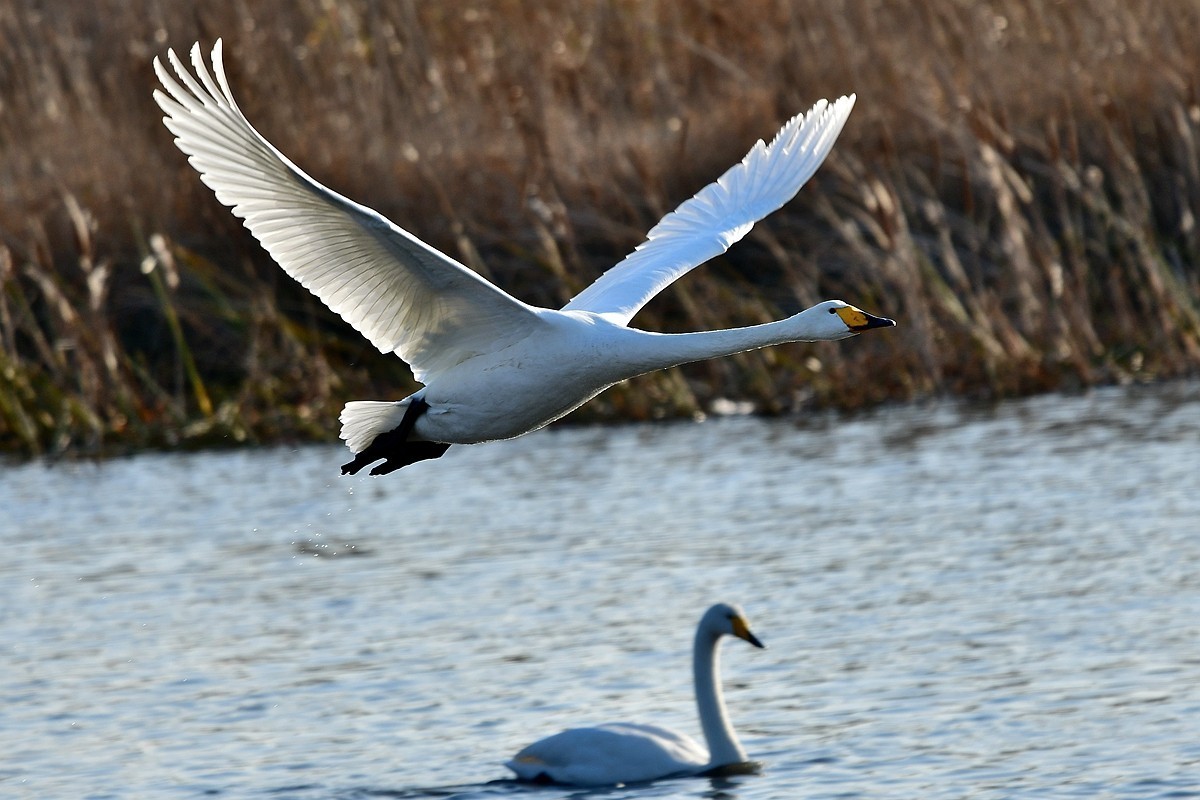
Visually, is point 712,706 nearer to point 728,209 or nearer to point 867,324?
point 867,324

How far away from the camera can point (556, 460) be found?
1265 centimetres

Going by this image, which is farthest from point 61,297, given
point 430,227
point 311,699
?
point 311,699

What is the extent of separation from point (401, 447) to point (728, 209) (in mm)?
1842

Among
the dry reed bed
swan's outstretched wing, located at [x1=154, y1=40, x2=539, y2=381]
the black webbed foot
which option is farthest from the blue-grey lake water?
swan's outstretched wing, located at [x1=154, y1=40, x2=539, y2=381]

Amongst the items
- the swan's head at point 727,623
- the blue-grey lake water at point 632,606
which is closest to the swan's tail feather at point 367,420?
the blue-grey lake water at point 632,606

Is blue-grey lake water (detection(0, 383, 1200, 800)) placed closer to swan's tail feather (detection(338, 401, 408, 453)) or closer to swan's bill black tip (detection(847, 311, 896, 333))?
swan's tail feather (detection(338, 401, 408, 453))

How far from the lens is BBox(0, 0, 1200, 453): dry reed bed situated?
1302 cm

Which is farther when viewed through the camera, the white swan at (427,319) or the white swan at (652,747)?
the white swan at (652,747)

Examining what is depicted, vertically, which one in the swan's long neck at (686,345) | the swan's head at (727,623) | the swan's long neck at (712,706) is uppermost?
the swan's long neck at (686,345)

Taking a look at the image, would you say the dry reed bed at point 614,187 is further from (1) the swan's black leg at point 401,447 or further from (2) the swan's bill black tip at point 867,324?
(1) the swan's black leg at point 401,447

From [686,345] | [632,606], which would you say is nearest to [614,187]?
[632,606]

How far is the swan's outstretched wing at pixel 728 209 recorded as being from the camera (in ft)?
26.0

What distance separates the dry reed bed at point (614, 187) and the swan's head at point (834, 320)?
487 centimetres

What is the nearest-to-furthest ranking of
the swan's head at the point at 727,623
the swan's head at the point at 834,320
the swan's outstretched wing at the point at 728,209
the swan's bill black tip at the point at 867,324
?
1. the swan's bill black tip at the point at 867,324
2. the swan's head at the point at 834,320
3. the swan's outstretched wing at the point at 728,209
4. the swan's head at the point at 727,623
